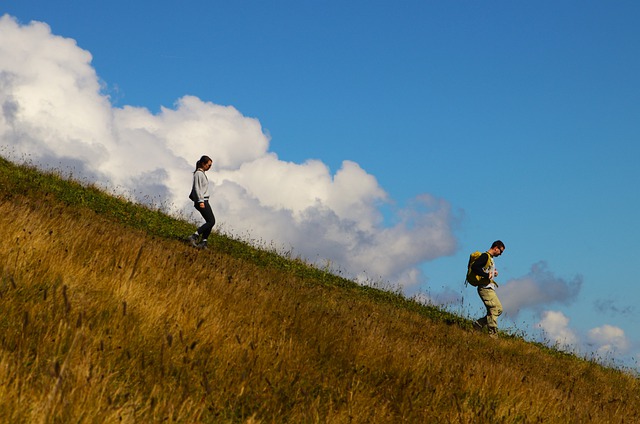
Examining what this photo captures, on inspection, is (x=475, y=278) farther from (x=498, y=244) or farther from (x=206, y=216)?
(x=206, y=216)

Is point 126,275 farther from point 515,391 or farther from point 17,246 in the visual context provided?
point 515,391

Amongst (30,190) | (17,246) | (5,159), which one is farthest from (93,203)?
(17,246)

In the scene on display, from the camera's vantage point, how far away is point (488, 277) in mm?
13094

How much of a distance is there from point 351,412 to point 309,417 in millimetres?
368

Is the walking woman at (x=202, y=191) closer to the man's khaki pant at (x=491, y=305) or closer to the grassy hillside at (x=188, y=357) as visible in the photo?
the grassy hillside at (x=188, y=357)

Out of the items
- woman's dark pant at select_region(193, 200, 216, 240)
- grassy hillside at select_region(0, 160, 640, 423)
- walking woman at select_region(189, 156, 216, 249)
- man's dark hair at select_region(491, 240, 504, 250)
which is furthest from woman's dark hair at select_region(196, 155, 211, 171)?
man's dark hair at select_region(491, 240, 504, 250)

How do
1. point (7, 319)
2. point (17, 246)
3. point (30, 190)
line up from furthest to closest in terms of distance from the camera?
point (30, 190) → point (17, 246) → point (7, 319)

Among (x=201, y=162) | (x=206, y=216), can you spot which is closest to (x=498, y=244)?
(x=206, y=216)

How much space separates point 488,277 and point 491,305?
2.57 ft

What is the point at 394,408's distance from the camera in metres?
4.76

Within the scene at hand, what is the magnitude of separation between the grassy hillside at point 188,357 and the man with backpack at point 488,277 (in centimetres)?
544

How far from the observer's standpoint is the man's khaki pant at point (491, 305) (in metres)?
13.3

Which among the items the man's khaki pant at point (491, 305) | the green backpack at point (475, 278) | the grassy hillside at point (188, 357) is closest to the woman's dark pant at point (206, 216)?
the grassy hillside at point (188, 357)

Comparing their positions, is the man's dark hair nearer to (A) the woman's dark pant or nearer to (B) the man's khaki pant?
(B) the man's khaki pant
